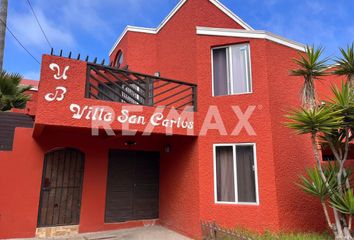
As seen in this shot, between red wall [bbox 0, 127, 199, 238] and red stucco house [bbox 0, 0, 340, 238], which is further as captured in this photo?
red wall [bbox 0, 127, 199, 238]

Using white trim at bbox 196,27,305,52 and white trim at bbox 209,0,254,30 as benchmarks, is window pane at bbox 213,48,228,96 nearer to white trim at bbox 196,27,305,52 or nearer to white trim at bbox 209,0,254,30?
white trim at bbox 196,27,305,52

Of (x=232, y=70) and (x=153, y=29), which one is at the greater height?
(x=153, y=29)

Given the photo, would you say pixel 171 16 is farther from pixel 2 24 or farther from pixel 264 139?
pixel 2 24

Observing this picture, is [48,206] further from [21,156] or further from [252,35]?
[252,35]

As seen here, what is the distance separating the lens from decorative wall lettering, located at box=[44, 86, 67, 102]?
598cm

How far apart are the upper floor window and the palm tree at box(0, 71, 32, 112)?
24.8 feet

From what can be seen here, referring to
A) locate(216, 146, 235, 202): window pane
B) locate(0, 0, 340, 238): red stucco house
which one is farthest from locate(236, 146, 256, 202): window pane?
locate(216, 146, 235, 202): window pane

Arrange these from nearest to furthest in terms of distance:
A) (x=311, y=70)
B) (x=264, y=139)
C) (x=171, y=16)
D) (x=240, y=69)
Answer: (x=311, y=70) → (x=264, y=139) → (x=240, y=69) → (x=171, y=16)

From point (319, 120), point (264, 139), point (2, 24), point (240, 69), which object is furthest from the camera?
point (2, 24)

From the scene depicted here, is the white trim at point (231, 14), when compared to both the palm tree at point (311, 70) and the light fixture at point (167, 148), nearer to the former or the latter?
the palm tree at point (311, 70)

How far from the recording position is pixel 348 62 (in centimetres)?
719

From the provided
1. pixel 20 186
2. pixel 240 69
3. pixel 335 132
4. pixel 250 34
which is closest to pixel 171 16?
pixel 250 34

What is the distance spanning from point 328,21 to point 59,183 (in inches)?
687

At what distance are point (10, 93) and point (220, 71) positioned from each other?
312 inches
